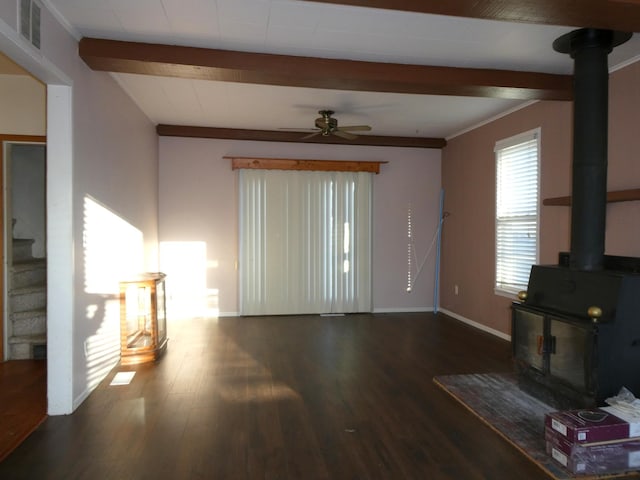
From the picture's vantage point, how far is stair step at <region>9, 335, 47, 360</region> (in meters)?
3.95

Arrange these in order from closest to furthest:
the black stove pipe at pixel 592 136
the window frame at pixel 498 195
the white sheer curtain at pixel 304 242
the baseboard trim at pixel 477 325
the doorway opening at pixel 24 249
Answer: the black stove pipe at pixel 592 136 < the doorway opening at pixel 24 249 < the window frame at pixel 498 195 < the baseboard trim at pixel 477 325 < the white sheer curtain at pixel 304 242

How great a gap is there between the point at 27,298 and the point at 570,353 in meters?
4.68

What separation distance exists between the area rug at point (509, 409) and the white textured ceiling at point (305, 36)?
2623mm

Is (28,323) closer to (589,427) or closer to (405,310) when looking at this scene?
(589,427)

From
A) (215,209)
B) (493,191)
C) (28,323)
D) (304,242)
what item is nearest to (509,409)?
(493,191)

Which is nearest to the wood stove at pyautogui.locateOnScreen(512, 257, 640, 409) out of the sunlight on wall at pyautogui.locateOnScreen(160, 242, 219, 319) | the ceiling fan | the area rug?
the area rug

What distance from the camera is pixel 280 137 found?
19.2ft

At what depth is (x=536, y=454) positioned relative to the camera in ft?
7.71

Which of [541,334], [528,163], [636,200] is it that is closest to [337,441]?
[541,334]

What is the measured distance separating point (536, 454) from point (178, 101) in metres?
4.44

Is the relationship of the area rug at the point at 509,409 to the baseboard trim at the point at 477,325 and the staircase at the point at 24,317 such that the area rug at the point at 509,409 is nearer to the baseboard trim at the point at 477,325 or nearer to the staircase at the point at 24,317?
the baseboard trim at the point at 477,325

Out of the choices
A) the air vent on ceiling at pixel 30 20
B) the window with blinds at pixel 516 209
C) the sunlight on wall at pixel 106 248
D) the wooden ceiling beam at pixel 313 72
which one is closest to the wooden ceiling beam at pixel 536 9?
the wooden ceiling beam at pixel 313 72

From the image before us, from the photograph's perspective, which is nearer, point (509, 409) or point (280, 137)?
point (509, 409)

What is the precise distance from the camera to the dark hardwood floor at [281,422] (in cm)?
222
